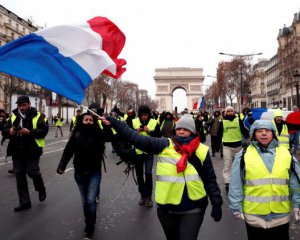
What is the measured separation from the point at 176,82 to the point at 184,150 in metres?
91.3

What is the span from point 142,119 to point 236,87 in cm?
4952

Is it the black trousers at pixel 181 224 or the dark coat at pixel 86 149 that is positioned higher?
the dark coat at pixel 86 149

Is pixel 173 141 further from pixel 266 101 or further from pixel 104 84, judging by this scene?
→ pixel 266 101

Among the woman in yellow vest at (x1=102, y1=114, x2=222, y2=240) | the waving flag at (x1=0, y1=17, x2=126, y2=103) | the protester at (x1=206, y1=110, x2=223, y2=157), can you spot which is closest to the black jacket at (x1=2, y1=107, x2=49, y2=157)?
the waving flag at (x1=0, y1=17, x2=126, y2=103)

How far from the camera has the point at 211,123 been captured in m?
14.2

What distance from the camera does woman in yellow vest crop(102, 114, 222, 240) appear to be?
11.0ft

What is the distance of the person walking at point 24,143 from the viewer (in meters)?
6.07

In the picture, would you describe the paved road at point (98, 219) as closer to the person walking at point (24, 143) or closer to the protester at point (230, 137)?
the person walking at point (24, 143)

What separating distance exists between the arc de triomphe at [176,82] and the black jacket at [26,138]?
86.7m

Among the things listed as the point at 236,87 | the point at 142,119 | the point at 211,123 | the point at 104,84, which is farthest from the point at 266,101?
the point at 142,119

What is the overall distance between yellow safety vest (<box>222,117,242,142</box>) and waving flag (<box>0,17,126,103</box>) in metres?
3.44

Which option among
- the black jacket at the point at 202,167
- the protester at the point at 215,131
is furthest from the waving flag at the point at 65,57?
the protester at the point at 215,131

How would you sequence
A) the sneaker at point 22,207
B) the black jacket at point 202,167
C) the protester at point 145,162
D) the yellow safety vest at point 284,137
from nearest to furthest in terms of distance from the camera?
the black jacket at point 202,167
the sneaker at point 22,207
the protester at point 145,162
the yellow safety vest at point 284,137

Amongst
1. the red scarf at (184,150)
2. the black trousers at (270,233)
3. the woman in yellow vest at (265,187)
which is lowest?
the black trousers at (270,233)
